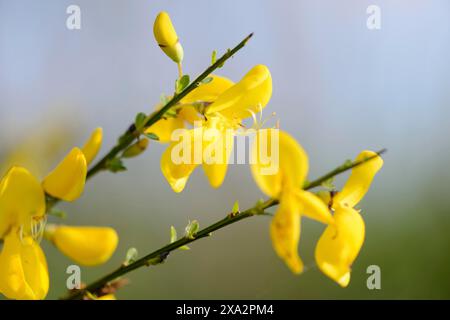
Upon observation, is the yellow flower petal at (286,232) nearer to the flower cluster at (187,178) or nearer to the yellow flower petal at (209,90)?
the flower cluster at (187,178)

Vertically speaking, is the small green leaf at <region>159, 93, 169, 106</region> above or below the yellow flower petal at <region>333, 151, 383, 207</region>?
above

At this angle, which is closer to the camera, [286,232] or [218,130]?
[286,232]

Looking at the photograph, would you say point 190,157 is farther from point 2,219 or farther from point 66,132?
point 66,132

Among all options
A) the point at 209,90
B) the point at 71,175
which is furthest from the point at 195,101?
the point at 71,175

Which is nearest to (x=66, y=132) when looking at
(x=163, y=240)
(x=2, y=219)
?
(x=163, y=240)

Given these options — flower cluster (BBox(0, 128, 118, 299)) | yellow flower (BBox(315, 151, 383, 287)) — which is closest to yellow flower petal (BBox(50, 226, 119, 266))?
flower cluster (BBox(0, 128, 118, 299))

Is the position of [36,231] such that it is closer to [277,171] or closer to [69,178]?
[69,178]

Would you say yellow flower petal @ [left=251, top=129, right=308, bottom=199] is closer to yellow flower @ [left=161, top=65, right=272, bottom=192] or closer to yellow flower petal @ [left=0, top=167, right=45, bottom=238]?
yellow flower @ [left=161, top=65, right=272, bottom=192]
